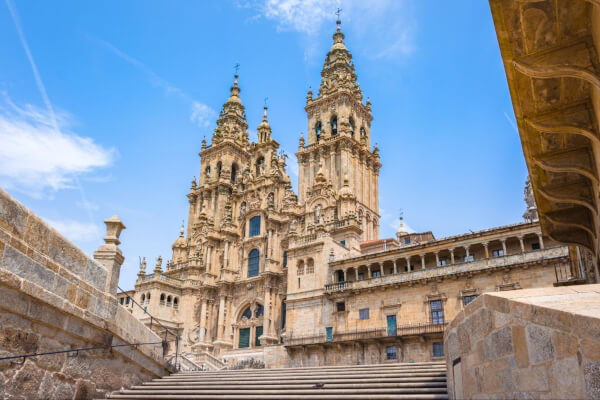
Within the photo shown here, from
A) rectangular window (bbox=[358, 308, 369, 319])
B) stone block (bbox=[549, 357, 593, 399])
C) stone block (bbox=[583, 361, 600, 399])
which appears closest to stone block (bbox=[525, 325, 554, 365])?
stone block (bbox=[549, 357, 593, 399])

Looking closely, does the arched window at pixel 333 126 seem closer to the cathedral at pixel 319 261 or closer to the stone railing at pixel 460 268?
the cathedral at pixel 319 261

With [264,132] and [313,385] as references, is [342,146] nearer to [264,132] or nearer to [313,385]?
[264,132]

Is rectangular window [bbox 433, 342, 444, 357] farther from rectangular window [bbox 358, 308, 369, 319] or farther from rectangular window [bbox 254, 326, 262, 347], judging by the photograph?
rectangular window [bbox 254, 326, 262, 347]

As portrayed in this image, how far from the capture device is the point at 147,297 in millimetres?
49594

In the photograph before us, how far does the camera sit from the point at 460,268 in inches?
1219

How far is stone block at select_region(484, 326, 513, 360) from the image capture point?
5.58 m

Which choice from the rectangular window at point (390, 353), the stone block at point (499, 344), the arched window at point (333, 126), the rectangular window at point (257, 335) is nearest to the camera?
the stone block at point (499, 344)

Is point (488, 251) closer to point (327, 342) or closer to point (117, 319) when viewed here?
point (327, 342)

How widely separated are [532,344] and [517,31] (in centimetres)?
420

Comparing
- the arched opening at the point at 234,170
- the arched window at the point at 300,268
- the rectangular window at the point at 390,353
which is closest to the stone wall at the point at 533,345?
the rectangular window at the point at 390,353

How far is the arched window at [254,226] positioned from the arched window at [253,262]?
6.38ft

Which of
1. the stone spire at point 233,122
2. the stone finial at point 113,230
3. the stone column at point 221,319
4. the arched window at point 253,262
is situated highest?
the stone spire at point 233,122

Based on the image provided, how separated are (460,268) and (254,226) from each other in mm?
26117

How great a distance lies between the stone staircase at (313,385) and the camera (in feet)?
34.4
